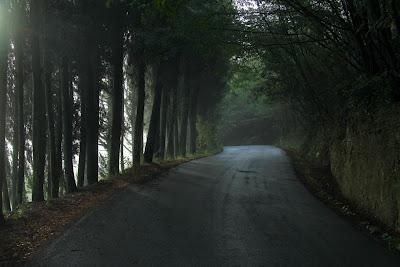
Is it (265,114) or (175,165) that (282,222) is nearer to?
(175,165)

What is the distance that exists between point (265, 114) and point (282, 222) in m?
60.9

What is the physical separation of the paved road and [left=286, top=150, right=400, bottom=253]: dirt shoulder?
0.78 feet

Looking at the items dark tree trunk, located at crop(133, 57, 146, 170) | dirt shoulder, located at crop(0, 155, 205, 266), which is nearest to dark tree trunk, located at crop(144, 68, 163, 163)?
dark tree trunk, located at crop(133, 57, 146, 170)

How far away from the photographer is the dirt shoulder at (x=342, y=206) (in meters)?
8.72

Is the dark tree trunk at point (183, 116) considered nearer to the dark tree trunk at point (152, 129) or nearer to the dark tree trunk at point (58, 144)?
the dark tree trunk at point (152, 129)

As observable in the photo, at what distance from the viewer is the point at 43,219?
10617 millimetres

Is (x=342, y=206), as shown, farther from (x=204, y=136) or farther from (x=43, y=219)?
(x=204, y=136)

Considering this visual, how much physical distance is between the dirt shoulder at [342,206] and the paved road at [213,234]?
0.24m

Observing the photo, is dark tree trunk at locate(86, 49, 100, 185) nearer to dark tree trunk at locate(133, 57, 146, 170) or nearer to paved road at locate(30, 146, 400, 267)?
dark tree trunk at locate(133, 57, 146, 170)

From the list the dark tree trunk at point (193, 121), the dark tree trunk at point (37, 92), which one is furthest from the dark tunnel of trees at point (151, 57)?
the dark tree trunk at point (193, 121)

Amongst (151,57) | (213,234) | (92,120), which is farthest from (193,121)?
(213,234)

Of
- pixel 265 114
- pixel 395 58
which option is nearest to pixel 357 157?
pixel 395 58

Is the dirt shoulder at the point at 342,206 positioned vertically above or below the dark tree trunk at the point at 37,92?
below

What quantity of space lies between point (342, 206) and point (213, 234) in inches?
172
